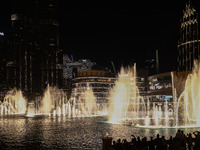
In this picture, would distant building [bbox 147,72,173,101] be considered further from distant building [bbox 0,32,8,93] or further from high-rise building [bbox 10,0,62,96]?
distant building [bbox 0,32,8,93]

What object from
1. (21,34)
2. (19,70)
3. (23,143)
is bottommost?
(23,143)

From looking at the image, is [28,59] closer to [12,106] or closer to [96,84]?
[96,84]

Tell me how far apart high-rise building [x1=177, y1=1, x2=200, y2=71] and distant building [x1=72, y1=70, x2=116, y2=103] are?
1825 inches

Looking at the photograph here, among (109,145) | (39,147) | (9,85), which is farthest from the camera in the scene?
(9,85)

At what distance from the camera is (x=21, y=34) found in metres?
183

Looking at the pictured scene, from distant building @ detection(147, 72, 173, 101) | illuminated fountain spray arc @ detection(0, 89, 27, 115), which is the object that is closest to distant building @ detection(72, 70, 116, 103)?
distant building @ detection(147, 72, 173, 101)

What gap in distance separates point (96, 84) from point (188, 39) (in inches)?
2362

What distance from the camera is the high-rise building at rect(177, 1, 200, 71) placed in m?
144

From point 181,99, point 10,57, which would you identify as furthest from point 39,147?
point 10,57

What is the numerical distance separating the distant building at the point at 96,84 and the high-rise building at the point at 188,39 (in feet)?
152

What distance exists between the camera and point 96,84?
5468 inches

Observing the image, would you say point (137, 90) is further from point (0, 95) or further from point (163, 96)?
point (0, 95)

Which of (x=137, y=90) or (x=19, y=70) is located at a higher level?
(x=19, y=70)

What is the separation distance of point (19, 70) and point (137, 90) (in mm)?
81777
